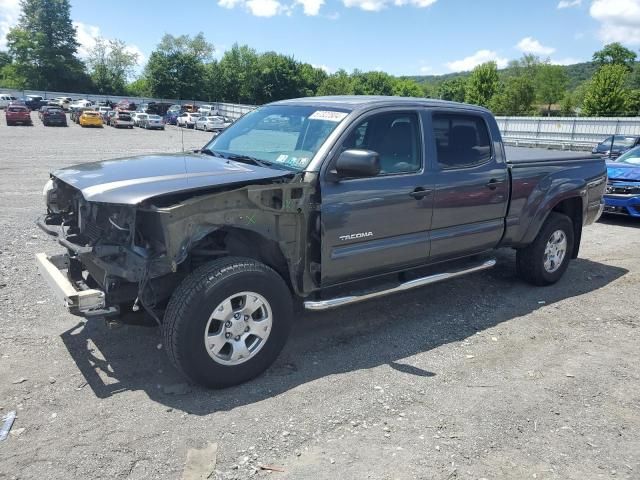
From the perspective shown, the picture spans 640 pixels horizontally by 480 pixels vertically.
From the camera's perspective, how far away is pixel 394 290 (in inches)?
180

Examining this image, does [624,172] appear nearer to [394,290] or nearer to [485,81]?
[394,290]

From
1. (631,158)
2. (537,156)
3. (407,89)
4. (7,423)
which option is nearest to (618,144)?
(631,158)

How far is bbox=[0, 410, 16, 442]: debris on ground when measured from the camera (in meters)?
3.17

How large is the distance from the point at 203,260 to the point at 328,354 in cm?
130

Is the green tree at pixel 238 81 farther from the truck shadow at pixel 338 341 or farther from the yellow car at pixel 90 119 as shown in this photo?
the truck shadow at pixel 338 341

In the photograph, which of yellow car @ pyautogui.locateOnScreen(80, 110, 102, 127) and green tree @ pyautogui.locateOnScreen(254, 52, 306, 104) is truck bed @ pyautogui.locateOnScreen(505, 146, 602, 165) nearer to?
yellow car @ pyautogui.locateOnScreen(80, 110, 102, 127)

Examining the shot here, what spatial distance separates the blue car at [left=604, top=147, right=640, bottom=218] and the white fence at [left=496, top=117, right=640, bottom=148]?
20694 millimetres

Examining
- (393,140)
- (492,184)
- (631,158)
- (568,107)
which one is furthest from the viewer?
(568,107)

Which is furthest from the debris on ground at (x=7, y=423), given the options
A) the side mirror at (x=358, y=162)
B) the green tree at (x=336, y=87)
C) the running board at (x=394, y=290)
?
the green tree at (x=336, y=87)

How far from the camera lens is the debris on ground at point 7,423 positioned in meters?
3.17

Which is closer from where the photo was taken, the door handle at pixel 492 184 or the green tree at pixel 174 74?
→ the door handle at pixel 492 184

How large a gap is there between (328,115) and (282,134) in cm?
45

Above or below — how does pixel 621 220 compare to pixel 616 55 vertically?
below

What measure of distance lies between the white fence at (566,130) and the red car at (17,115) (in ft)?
112
